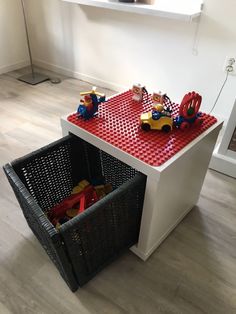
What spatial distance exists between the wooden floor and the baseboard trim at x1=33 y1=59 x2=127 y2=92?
1.34 m

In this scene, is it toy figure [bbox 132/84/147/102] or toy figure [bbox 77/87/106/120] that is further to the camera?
toy figure [bbox 132/84/147/102]

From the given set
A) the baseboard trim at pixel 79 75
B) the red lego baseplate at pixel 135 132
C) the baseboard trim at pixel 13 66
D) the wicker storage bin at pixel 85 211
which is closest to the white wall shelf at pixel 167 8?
the baseboard trim at pixel 79 75

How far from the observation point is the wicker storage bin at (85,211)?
792 mm

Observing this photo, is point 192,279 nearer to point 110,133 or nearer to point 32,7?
point 110,133

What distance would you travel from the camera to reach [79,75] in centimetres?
260

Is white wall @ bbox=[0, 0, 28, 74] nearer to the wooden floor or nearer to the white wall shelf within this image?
the white wall shelf

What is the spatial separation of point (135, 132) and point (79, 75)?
184cm

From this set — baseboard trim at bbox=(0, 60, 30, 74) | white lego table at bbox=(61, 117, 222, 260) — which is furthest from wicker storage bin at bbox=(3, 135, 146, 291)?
baseboard trim at bbox=(0, 60, 30, 74)

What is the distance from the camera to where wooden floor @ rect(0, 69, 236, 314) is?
37.5 inches

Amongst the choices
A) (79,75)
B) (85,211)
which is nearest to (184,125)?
(85,211)

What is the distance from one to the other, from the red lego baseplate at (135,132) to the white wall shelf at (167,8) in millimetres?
830

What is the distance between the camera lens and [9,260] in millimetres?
1088

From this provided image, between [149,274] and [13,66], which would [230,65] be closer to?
[149,274]

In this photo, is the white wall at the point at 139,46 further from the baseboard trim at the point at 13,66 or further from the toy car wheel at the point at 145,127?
the toy car wheel at the point at 145,127
